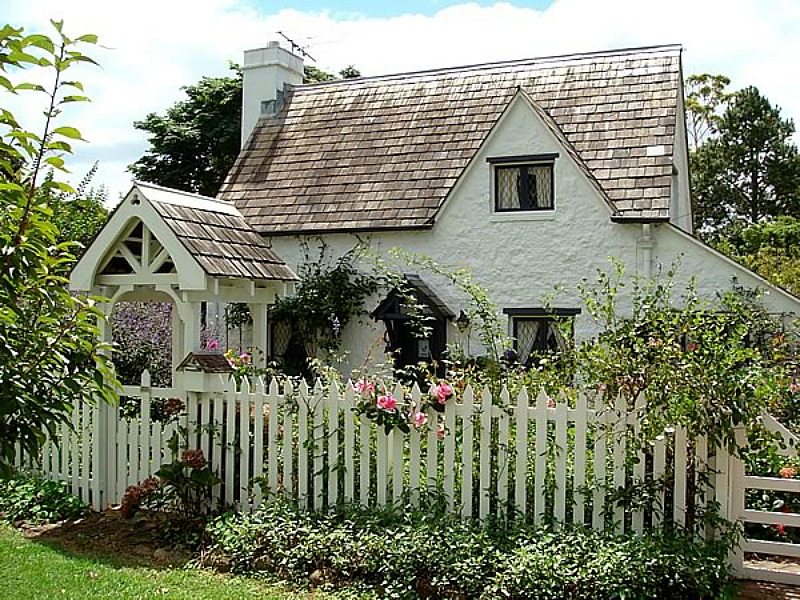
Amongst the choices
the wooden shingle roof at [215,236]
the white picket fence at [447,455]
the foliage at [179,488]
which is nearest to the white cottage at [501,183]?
the wooden shingle roof at [215,236]

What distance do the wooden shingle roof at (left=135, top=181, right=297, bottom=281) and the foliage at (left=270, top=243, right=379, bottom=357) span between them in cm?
587

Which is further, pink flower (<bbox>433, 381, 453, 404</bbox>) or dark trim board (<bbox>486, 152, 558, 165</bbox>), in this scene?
dark trim board (<bbox>486, 152, 558, 165</bbox>)

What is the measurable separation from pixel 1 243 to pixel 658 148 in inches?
538

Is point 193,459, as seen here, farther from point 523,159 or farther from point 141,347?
point 523,159

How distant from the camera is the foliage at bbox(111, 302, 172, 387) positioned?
1375 centimetres

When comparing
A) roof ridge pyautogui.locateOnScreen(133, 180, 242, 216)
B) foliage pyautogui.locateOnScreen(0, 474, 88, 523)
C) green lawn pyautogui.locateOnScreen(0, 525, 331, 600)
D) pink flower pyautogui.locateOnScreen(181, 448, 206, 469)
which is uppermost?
roof ridge pyautogui.locateOnScreen(133, 180, 242, 216)

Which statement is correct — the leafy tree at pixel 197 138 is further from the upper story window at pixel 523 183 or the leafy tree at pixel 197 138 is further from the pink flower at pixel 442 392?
the pink flower at pixel 442 392

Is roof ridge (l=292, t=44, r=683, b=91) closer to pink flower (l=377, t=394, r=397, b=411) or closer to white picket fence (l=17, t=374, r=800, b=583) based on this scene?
white picket fence (l=17, t=374, r=800, b=583)

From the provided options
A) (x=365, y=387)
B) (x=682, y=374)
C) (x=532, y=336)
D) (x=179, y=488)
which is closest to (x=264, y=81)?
(x=532, y=336)

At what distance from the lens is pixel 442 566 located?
6.50 metres

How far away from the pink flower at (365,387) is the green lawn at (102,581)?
1756mm

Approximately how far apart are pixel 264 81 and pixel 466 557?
15.9 metres

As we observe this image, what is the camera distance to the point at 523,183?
1584 centimetres

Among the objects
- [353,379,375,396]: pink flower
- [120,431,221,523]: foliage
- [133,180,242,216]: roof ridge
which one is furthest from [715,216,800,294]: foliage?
[120,431,221,523]: foliage
